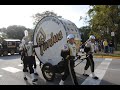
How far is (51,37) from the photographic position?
10891 millimetres

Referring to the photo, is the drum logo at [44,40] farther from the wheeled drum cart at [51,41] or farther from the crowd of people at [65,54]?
the crowd of people at [65,54]

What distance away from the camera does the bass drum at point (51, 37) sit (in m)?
10.6

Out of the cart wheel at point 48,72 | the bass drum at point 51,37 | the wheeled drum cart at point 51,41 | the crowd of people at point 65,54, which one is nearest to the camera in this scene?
the crowd of people at point 65,54

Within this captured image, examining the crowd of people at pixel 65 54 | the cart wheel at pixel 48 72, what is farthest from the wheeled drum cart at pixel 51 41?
the crowd of people at pixel 65 54

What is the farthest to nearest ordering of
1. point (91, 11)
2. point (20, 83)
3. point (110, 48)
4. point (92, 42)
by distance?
point (91, 11)
point (110, 48)
point (92, 42)
point (20, 83)

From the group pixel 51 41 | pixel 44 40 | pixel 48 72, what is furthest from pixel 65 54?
pixel 44 40

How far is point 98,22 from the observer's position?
36375 millimetres

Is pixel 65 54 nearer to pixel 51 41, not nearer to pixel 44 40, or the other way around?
pixel 51 41

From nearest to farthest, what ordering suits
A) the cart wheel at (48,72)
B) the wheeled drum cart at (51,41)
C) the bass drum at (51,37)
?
the cart wheel at (48,72) < the wheeled drum cart at (51,41) < the bass drum at (51,37)

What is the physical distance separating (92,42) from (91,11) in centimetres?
2910

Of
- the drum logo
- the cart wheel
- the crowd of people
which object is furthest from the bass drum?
the crowd of people
